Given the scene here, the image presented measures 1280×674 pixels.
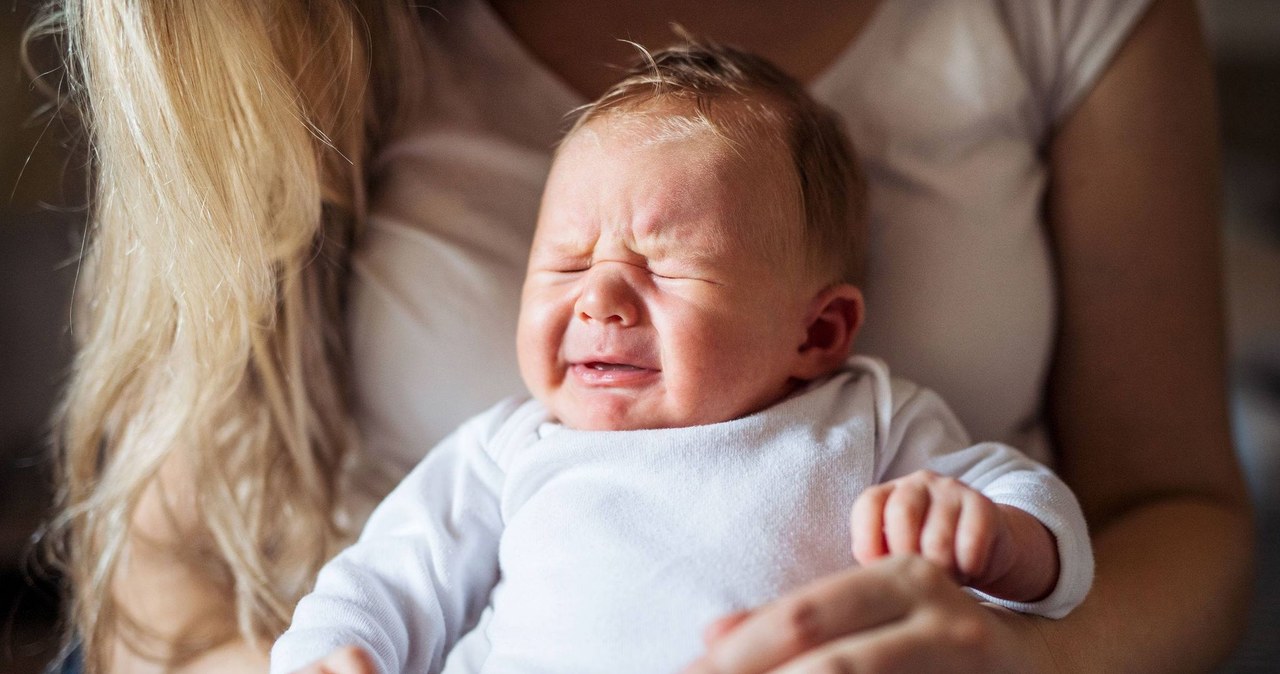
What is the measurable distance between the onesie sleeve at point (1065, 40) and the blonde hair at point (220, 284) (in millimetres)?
621

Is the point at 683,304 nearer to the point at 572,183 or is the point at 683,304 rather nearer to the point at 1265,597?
the point at 572,183

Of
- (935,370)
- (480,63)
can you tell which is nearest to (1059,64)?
(935,370)

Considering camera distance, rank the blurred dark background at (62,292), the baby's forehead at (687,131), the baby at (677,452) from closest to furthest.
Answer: the baby at (677,452), the baby's forehead at (687,131), the blurred dark background at (62,292)

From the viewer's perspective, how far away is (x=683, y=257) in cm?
84

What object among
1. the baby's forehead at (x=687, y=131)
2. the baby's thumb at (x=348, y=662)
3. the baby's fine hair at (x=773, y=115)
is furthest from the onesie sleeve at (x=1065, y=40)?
the baby's thumb at (x=348, y=662)

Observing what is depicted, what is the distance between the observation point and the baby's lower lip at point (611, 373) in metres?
0.84

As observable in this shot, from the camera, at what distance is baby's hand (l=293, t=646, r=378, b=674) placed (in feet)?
2.29

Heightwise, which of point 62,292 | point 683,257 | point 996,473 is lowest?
point 62,292

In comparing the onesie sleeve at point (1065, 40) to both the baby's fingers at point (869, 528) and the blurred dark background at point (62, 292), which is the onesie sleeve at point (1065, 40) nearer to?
the baby's fingers at point (869, 528)

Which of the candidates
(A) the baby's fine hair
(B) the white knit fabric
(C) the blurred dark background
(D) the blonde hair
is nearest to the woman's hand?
(B) the white knit fabric

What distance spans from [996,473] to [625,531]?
300 millimetres

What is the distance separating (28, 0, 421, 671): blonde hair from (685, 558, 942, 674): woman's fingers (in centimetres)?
55

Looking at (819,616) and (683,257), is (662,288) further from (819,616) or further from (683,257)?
(819,616)

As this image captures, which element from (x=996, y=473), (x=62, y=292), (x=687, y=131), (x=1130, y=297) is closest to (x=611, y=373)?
(x=687, y=131)
